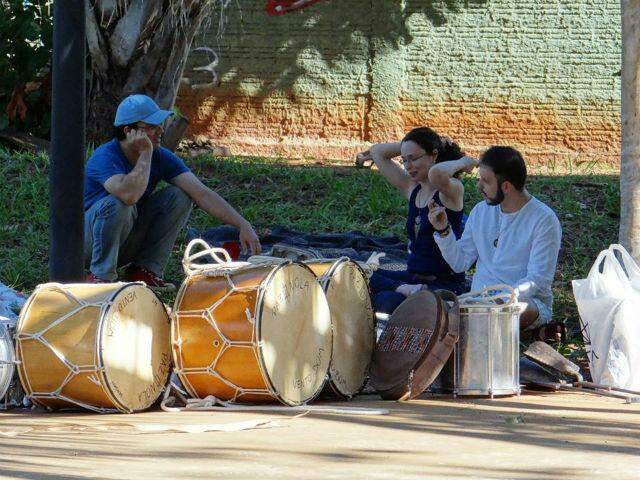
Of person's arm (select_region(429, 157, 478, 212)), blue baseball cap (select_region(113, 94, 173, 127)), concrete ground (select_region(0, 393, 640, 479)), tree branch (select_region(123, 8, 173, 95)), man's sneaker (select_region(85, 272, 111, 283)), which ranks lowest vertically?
concrete ground (select_region(0, 393, 640, 479))

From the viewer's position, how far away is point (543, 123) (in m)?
13.0

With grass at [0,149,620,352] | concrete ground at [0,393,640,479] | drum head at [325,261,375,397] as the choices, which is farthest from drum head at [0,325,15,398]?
grass at [0,149,620,352]

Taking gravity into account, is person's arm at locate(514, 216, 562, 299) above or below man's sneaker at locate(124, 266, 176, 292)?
above

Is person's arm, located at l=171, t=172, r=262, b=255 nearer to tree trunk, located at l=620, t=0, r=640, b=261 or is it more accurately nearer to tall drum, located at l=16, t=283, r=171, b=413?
tall drum, located at l=16, t=283, r=171, b=413

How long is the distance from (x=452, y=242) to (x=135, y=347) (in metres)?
1.97

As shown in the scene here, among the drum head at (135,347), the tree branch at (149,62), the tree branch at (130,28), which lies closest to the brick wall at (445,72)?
the tree branch at (149,62)

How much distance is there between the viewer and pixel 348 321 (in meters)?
5.14

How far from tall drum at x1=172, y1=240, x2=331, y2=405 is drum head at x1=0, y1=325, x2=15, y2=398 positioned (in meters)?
0.66

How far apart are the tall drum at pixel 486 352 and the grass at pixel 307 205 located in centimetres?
214

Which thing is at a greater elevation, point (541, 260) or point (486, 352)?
point (541, 260)

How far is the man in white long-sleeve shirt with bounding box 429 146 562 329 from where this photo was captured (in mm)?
5617

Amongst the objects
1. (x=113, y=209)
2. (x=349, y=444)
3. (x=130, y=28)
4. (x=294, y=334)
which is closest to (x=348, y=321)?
(x=294, y=334)

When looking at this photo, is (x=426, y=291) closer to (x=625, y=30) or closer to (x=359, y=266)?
(x=359, y=266)

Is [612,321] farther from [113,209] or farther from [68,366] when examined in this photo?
[113,209]
